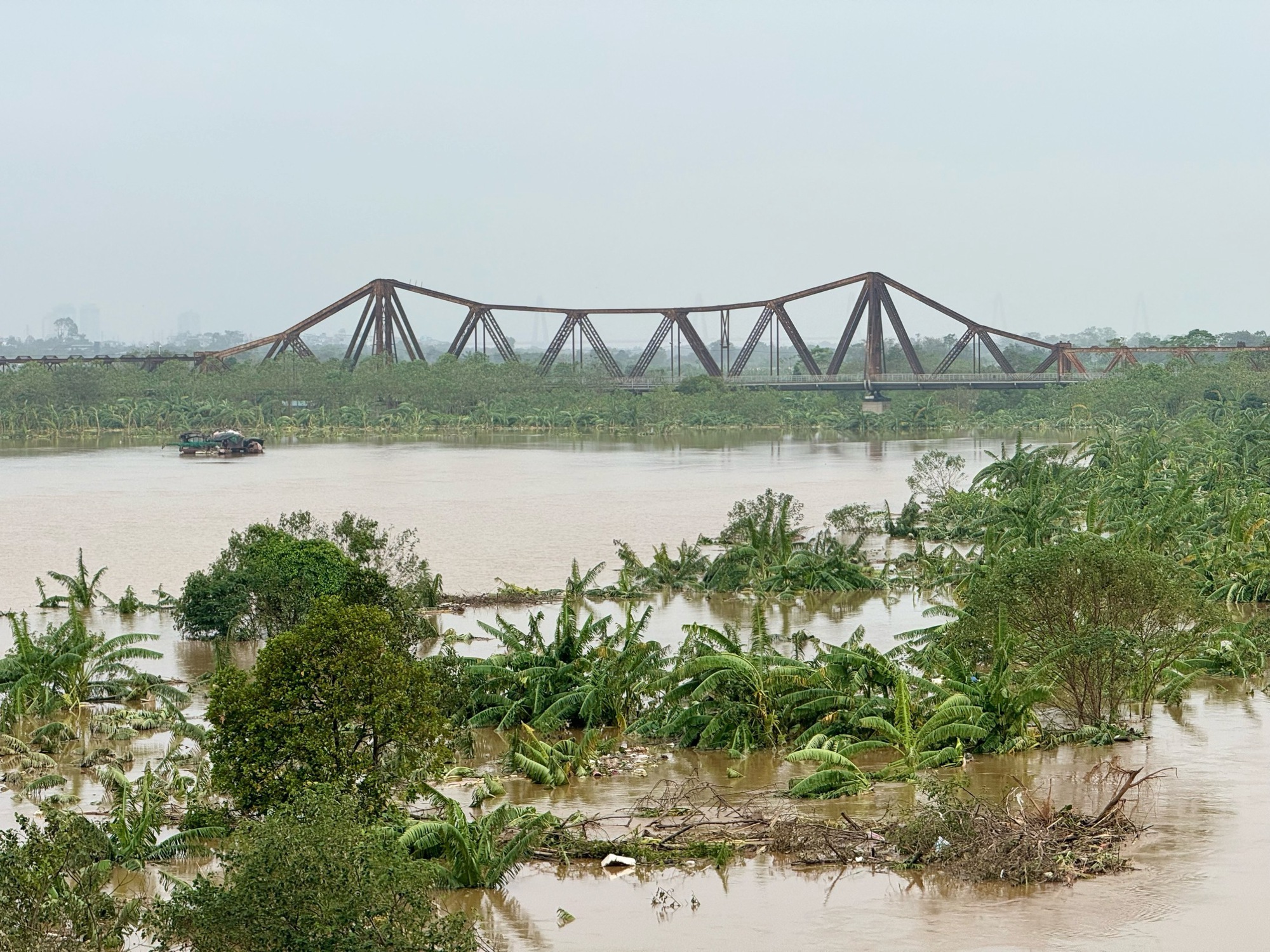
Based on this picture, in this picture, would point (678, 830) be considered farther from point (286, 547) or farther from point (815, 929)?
point (286, 547)

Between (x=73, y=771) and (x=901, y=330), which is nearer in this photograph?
(x=73, y=771)

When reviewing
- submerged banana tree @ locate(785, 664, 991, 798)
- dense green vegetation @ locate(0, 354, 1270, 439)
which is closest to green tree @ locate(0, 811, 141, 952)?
submerged banana tree @ locate(785, 664, 991, 798)

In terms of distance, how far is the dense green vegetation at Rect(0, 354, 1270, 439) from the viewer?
230ft

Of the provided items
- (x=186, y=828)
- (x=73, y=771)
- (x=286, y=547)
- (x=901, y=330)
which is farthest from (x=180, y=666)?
(x=901, y=330)

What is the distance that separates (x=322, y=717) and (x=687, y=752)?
3.54 m

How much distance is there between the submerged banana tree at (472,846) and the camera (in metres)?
8.34

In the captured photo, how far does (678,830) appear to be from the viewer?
9.11 metres

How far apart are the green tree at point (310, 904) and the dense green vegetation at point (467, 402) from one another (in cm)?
6179

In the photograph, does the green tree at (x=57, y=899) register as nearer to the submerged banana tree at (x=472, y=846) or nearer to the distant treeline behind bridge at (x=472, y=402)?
the submerged banana tree at (x=472, y=846)

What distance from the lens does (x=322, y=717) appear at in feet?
28.2

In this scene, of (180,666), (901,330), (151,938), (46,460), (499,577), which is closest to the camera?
(151,938)

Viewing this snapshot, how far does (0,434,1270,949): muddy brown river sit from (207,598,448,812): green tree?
39.6 inches

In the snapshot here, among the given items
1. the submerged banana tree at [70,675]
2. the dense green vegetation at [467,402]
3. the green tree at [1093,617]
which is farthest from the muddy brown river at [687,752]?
the dense green vegetation at [467,402]

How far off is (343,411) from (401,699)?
230 ft
